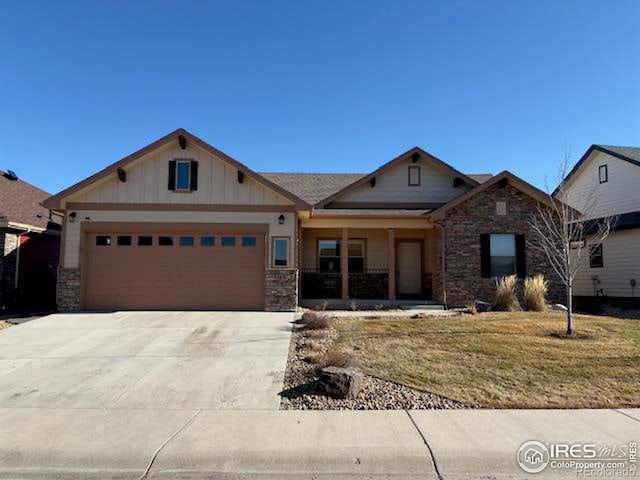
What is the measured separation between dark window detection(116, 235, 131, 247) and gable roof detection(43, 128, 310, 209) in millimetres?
1888

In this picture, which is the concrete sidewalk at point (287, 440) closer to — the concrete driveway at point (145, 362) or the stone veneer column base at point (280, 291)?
the concrete driveway at point (145, 362)

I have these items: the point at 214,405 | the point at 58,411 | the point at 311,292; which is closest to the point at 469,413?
the point at 214,405

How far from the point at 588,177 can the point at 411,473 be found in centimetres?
2221

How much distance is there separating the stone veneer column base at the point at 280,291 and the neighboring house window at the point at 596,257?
44.1 feet

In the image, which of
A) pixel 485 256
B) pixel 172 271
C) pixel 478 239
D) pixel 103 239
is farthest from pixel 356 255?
pixel 103 239

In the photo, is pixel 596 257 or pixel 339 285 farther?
pixel 596 257

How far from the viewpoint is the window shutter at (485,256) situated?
48.4ft

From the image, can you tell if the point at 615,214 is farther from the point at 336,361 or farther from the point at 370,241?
the point at 336,361

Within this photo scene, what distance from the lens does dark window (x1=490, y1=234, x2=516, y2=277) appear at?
14.8 m

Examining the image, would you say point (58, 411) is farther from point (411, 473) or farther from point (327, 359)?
point (411, 473)

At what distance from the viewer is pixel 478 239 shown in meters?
14.9

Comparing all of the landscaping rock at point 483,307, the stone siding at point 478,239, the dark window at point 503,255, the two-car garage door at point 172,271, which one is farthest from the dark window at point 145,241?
the dark window at point 503,255

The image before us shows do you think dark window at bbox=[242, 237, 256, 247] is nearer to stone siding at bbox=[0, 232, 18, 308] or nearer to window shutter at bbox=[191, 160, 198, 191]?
window shutter at bbox=[191, 160, 198, 191]

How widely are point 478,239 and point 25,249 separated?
15.8 metres
